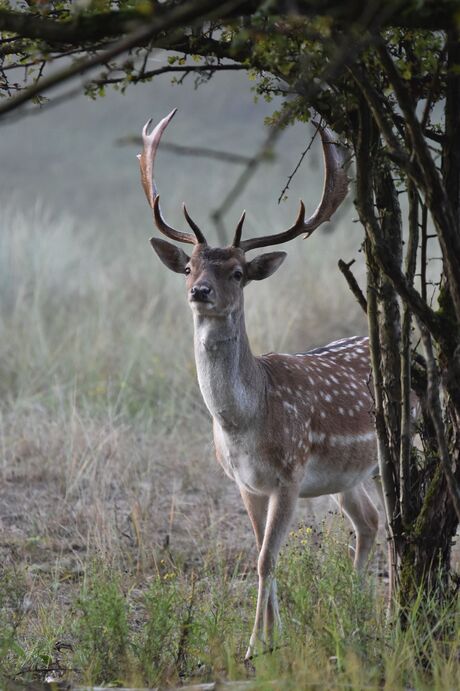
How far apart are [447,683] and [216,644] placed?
3.15 ft

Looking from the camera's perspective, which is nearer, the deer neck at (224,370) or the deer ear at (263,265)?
the deer neck at (224,370)

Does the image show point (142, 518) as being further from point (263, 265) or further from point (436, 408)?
point (436, 408)

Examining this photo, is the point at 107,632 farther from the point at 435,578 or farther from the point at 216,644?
the point at 435,578

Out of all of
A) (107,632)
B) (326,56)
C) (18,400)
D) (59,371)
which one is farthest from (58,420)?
(326,56)

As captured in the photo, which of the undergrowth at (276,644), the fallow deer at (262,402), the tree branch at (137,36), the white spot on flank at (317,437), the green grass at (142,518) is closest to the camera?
the tree branch at (137,36)

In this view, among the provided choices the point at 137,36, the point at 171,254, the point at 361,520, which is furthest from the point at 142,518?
the point at 137,36

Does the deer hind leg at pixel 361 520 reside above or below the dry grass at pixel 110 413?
below

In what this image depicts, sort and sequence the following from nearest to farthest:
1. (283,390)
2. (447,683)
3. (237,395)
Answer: (447,683), (237,395), (283,390)

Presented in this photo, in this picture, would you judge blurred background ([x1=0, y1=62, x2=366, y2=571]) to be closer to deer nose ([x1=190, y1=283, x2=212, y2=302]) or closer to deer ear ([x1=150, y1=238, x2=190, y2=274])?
deer ear ([x1=150, y1=238, x2=190, y2=274])

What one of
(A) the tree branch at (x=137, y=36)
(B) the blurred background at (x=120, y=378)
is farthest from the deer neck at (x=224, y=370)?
(A) the tree branch at (x=137, y=36)

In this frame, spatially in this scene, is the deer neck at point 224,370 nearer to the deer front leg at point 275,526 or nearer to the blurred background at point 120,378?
the deer front leg at point 275,526

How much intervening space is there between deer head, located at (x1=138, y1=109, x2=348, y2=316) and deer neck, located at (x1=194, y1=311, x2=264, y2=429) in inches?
3.4

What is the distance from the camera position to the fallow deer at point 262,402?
211 inches

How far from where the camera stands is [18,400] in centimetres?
888
